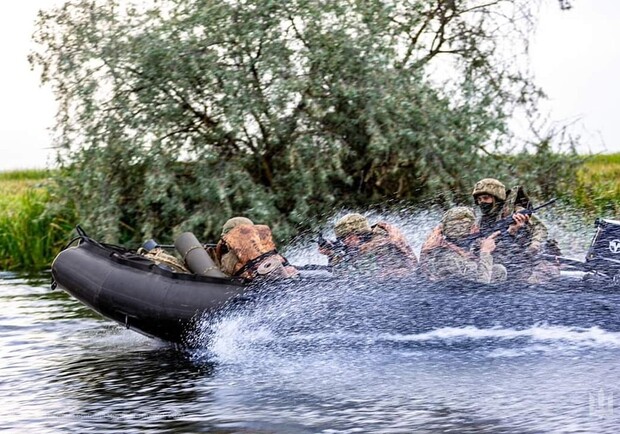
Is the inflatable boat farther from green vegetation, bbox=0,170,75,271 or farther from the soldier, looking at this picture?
green vegetation, bbox=0,170,75,271

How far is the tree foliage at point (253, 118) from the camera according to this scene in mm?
15445

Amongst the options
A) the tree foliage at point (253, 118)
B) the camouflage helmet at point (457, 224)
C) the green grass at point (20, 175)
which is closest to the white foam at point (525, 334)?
the camouflage helmet at point (457, 224)

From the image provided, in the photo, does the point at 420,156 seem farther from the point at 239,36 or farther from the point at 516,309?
the point at 516,309

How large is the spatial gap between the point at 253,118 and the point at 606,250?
719 centimetres

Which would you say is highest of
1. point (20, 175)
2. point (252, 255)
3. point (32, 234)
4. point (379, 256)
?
point (20, 175)

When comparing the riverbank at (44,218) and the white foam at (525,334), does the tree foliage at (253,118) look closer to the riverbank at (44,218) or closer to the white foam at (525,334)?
the riverbank at (44,218)

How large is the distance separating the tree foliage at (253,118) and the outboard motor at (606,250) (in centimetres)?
592

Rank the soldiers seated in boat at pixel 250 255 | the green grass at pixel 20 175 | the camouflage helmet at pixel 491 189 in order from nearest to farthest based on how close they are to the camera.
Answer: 1. the soldiers seated in boat at pixel 250 255
2. the camouflage helmet at pixel 491 189
3. the green grass at pixel 20 175

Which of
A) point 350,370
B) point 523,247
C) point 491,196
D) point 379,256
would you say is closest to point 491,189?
point 491,196

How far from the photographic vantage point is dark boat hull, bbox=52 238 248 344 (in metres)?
9.58

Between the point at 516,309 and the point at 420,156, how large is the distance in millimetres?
6532

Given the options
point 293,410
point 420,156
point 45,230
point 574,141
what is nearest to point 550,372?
point 293,410

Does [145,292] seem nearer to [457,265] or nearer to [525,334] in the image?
[457,265]

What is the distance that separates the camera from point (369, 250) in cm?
977
